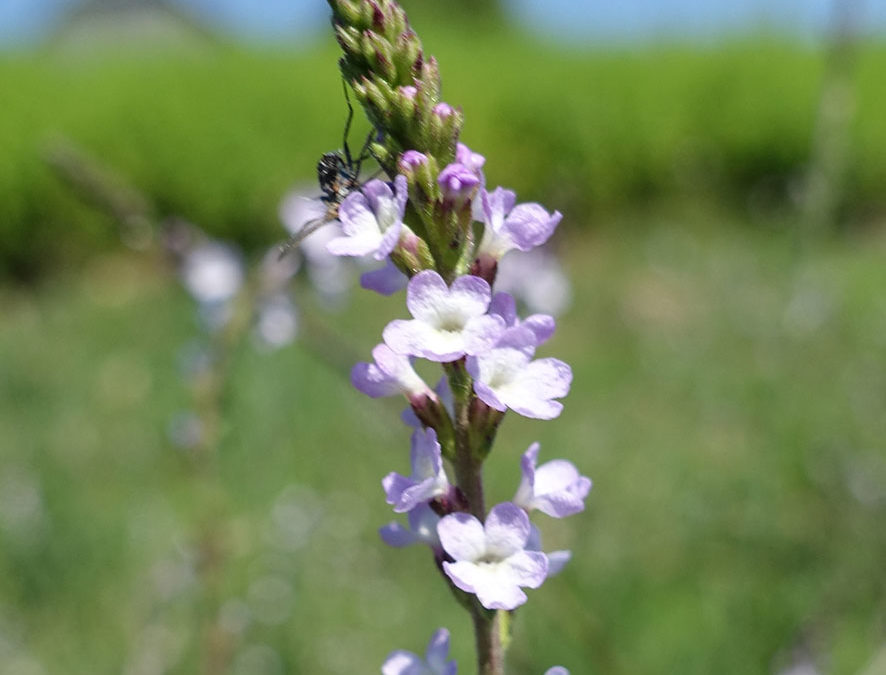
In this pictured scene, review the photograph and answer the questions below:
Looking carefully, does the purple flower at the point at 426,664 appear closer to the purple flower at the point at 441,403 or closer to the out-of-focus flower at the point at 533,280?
the purple flower at the point at 441,403

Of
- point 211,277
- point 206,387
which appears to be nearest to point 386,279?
point 206,387

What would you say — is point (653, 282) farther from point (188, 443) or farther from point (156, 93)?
point (188, 443)

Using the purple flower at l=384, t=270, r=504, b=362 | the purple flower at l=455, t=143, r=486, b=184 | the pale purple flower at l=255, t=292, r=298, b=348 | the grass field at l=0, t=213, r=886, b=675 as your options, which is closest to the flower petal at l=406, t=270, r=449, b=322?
the purple flower at l=384, t=270, r=504, b=362

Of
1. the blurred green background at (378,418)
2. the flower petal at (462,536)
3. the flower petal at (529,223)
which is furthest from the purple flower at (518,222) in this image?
the blurred green background at (378,418)

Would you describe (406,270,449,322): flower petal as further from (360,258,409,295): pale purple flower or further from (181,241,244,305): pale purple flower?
(181,241,244,305): pale purple flower

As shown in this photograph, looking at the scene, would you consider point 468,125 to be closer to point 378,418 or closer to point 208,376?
point 378,418

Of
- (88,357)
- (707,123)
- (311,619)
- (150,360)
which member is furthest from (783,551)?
(707,123)
